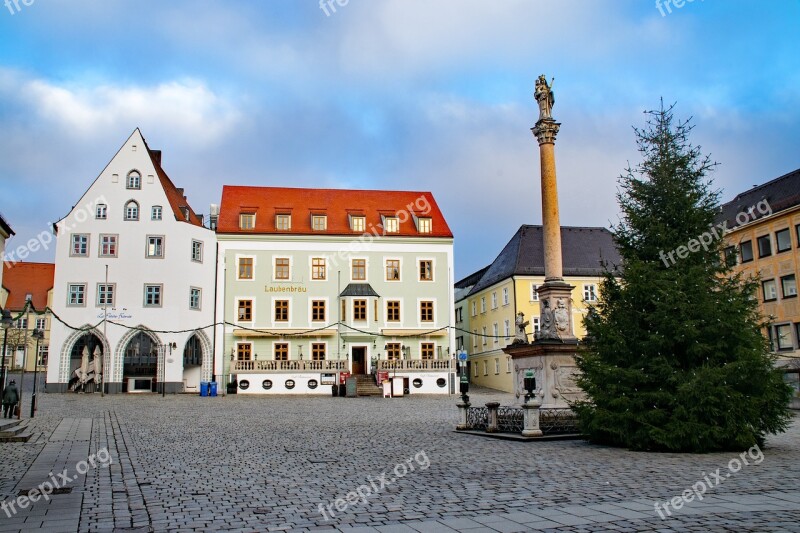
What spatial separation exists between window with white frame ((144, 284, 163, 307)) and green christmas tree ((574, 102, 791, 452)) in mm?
38557

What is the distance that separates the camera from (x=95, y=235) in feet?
163

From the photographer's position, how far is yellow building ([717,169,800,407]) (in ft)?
133

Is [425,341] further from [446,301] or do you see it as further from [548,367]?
[548,367]

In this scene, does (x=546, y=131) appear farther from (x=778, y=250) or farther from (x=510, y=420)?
(x=778, y=250)

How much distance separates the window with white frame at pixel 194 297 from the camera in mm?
50375

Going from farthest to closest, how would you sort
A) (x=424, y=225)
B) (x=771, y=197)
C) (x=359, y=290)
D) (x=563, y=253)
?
(x=563, y=253)
(x=424, y=225)
(x=359, y=290)
(x=771, y=197)

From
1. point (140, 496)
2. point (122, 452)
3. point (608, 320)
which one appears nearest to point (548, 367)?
point (608, 320)

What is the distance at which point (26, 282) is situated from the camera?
7875 cm

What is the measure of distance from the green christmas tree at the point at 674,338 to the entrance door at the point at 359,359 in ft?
120

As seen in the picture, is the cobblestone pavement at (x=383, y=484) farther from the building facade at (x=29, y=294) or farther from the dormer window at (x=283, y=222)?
the building facade at (x=29, y=294)

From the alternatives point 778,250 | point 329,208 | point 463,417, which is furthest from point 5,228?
point 778,250

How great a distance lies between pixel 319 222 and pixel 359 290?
242 inches

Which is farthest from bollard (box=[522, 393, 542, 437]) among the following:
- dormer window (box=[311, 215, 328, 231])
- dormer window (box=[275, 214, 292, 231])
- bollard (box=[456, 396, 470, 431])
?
dormer window (box=[275, 214, 292, 231])

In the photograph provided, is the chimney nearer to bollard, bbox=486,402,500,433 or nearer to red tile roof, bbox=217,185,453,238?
red tile roof, bbox=217,185,453,238
